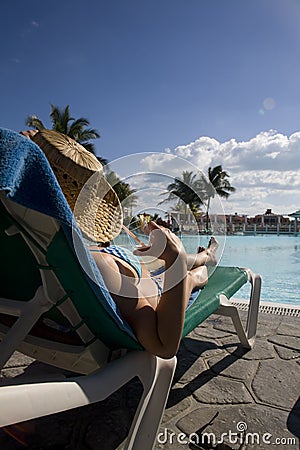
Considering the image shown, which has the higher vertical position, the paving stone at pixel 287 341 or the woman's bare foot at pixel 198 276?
the woman's bare foot at pixel 198 276

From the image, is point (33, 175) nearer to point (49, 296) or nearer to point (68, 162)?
point (68, 162)

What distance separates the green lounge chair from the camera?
0.68 meters

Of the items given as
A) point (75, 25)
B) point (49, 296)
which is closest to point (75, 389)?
point (49, 296)

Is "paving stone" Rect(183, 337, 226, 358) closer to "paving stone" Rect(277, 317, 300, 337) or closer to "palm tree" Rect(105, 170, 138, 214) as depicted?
"paving stone" Rect(277, 317, 300, 337)

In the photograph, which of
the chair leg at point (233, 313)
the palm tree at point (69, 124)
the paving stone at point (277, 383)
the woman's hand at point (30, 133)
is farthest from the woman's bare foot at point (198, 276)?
the palm tree at point (69, 124)

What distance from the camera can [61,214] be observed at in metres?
0.73

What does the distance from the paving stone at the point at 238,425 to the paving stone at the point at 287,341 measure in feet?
2.92

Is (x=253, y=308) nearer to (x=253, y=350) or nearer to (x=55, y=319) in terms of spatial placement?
(x=253, y=350)

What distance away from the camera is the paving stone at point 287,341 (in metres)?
2.44

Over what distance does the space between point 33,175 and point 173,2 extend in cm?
756

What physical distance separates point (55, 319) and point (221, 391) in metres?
1.07

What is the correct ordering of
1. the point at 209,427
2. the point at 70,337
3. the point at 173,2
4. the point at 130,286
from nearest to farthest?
the point at 130,286
the point at 70,337
the point at 209,427
the point at 173,2

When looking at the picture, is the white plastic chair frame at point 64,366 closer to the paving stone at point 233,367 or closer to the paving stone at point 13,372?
the paving stone at point 13,372

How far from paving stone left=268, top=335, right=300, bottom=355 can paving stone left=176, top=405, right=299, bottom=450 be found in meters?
0.89
